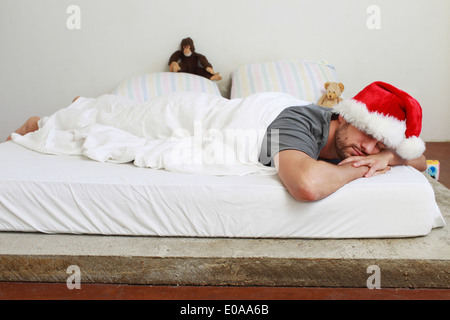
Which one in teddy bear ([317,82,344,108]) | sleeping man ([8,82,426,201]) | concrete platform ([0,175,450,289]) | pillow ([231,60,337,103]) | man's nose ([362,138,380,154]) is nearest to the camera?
concrete platform ([0,175,450,289])

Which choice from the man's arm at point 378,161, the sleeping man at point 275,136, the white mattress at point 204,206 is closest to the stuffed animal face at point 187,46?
the sleeping man at point 275,136

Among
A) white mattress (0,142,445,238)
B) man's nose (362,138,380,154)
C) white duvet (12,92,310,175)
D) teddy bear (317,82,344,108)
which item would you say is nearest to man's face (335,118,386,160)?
man's nose (362,138,380,154)

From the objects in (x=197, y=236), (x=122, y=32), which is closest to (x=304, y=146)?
(x=197, y=236)

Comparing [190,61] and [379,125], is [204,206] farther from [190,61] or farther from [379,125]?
[190,61]

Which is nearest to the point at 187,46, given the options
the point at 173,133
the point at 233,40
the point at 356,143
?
the point at 233,40

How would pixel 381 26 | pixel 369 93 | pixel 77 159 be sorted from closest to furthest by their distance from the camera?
pixel 369 93, pixel 77 159, pixel 381 26

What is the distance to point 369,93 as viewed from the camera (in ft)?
5.17

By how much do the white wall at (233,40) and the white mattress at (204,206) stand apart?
177 centimetres

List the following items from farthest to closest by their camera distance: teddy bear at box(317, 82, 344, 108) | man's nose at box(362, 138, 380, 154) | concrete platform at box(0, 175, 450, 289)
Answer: teddy bear at box(317, 82, 344, 108) < man's nose at box(362, 138, 380, 154) < concrete platform at box(0, 175, 450, 289)

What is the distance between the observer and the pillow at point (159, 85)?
2.74 metres

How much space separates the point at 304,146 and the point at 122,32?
82.9 inches

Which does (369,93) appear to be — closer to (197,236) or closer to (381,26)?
(197,236)

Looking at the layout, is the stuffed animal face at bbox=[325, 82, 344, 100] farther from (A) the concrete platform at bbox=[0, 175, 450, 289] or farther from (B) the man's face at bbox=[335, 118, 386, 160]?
(A) the concrete platform at bbox=[0, 175, 450, 289]

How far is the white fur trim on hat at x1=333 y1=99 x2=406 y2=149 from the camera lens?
1453 millimetres
